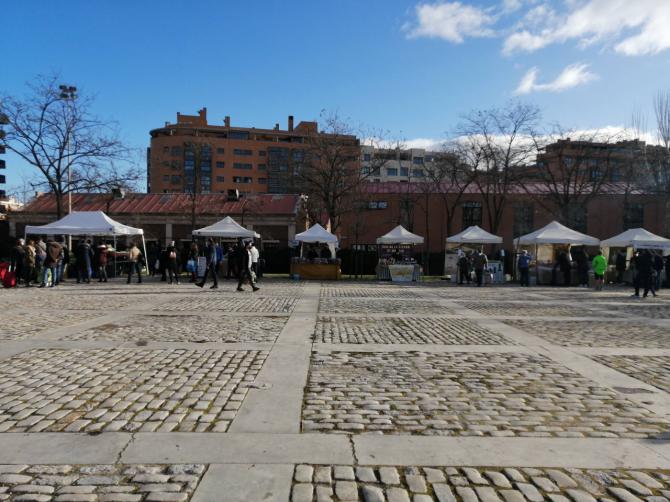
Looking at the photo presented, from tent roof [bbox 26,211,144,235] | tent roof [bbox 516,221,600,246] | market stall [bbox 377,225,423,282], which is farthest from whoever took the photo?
market stall [bbox 377,225,423,282]

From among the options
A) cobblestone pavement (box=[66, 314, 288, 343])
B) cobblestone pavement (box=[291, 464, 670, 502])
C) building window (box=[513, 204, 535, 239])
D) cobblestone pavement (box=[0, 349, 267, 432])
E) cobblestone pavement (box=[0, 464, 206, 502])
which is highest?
building window (box=[513, 204, 535, 239])

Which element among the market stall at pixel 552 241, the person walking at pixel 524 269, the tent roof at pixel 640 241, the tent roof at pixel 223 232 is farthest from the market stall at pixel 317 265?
the tent roof at pixel 640 241

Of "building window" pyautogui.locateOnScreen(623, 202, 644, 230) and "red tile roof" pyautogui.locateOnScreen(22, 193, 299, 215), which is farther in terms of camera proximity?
"building window" pyautogui.locateOnScreen(623, 202, 644, 230)

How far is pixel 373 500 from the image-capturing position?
9.27 feet

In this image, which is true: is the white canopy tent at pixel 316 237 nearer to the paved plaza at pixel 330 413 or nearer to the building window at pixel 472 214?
the paved plaza at pixel 330 413

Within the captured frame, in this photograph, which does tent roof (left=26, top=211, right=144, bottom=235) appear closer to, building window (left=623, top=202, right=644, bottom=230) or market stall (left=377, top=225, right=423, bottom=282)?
market stall (left=377, top=225, right=423, bottom=282)

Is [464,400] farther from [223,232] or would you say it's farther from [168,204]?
[168,204]

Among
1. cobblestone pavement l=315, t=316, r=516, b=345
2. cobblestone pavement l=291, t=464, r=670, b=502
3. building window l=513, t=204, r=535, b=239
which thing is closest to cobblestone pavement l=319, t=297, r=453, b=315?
cobblestone pavement l=315, t=316, r=516, b=345

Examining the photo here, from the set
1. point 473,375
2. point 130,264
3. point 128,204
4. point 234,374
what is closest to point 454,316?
point 473,375

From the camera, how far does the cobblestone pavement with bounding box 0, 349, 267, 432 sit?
13.3 ft

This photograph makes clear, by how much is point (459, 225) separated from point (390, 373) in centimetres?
4153

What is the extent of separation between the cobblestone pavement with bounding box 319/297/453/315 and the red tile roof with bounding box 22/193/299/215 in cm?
2332

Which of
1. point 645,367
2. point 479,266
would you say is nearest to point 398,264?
point 479,266

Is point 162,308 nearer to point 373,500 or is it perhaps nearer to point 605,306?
point 373,500
